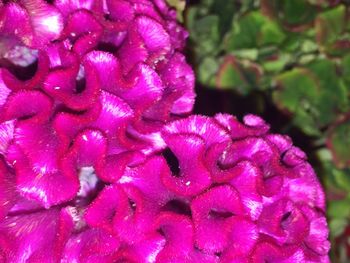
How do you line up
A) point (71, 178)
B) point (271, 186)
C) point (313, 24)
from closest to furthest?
point (71, 178)
point (271, 186)
point (313, 24)

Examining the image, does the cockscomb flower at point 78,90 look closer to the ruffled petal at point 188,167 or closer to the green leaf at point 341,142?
the ruffled petal at point 188,167

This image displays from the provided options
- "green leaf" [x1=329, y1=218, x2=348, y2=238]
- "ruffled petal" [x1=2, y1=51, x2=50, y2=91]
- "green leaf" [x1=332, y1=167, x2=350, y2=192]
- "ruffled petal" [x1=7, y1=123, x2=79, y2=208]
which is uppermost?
"ruffled petal" [x1=2, y1=51, x2=50, y2=91]

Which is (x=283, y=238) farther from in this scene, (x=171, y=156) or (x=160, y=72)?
(x=160, y=72)

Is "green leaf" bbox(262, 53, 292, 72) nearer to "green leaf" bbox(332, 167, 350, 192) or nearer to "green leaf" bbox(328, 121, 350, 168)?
"green leaf" bbox(328, 121, 350, 168)

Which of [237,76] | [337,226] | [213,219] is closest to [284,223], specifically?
[213,219]

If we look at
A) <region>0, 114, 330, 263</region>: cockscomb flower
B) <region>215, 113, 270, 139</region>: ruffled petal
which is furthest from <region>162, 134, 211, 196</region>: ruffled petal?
<region>215, 113, 270, 139</region>: ruffled petal

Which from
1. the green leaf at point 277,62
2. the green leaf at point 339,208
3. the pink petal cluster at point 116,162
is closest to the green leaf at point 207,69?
the green leaf at point 277,62

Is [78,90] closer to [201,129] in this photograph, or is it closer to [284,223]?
[201,129]

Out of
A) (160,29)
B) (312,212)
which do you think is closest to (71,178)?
(160,29)
